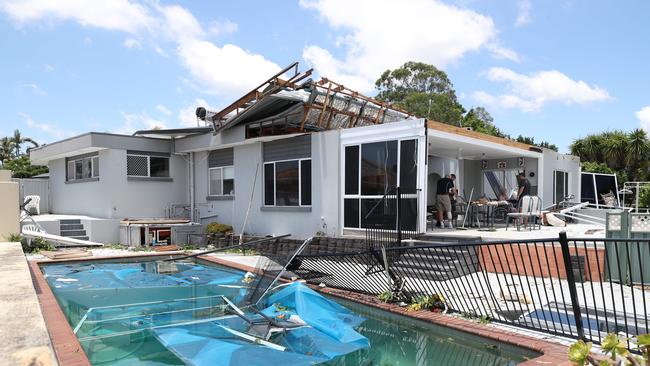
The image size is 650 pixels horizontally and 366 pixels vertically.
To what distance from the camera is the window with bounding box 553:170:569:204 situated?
16438 mm

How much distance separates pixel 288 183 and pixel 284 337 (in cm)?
810

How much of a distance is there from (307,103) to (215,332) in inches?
302

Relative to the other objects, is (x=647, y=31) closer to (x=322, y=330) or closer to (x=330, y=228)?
(x=330, y=228)

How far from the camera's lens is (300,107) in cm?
1285

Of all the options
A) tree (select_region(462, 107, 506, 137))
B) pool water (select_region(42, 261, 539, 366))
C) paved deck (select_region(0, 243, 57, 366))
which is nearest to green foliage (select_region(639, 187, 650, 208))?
tree (select_region(462, 107, 506, 137))

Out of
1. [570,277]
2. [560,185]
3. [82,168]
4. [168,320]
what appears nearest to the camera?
[570,277]

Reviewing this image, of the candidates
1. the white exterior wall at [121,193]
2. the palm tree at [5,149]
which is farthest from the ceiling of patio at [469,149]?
the palm tree at [5,149]

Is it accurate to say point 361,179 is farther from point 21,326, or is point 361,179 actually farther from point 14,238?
point 14,238

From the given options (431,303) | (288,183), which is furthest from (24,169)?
(431,303)

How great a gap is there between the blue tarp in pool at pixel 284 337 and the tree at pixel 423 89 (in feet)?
96.2

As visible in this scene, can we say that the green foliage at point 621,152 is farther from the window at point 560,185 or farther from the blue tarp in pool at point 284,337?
the blue tarp in pool at point 284,337

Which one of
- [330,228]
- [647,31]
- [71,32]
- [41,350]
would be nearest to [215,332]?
[41,350]

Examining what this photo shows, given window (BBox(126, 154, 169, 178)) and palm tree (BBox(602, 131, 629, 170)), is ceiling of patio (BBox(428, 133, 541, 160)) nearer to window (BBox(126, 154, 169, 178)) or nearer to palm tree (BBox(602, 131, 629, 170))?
window (BBox(126, 154, 169, 178))

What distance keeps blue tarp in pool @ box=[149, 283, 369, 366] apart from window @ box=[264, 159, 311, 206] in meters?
6.30
